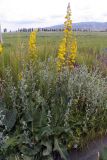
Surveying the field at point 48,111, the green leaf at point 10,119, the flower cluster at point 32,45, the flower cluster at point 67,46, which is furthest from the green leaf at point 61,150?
the flower cluster at point 32,45

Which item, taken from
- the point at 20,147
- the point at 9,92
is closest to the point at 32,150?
the point at 20,147

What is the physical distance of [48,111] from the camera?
16.8ft

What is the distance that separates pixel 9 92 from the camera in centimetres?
561

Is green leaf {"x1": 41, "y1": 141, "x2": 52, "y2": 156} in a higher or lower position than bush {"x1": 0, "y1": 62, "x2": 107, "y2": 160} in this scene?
lower

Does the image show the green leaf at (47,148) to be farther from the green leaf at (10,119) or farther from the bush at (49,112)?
the green leaf at (10,119)

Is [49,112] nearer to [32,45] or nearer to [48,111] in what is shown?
[48,111]

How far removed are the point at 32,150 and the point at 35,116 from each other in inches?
18.0

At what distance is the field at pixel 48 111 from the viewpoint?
16.4ft

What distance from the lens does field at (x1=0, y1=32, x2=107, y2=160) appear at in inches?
197

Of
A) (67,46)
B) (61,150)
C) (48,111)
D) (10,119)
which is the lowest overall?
(61,150)

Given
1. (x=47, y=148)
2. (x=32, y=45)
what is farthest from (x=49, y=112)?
(x=32, y=45)

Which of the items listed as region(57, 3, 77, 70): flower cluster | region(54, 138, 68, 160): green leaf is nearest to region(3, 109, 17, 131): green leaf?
region(54, 138, 68, 160): green leaf

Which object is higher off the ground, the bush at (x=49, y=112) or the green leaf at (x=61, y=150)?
the bush at (x=49, y=112)

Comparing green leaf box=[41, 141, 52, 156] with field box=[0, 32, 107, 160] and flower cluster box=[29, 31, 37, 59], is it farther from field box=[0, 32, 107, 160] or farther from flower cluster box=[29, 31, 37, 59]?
flower cluster box=[29, 31, 37, 59]
